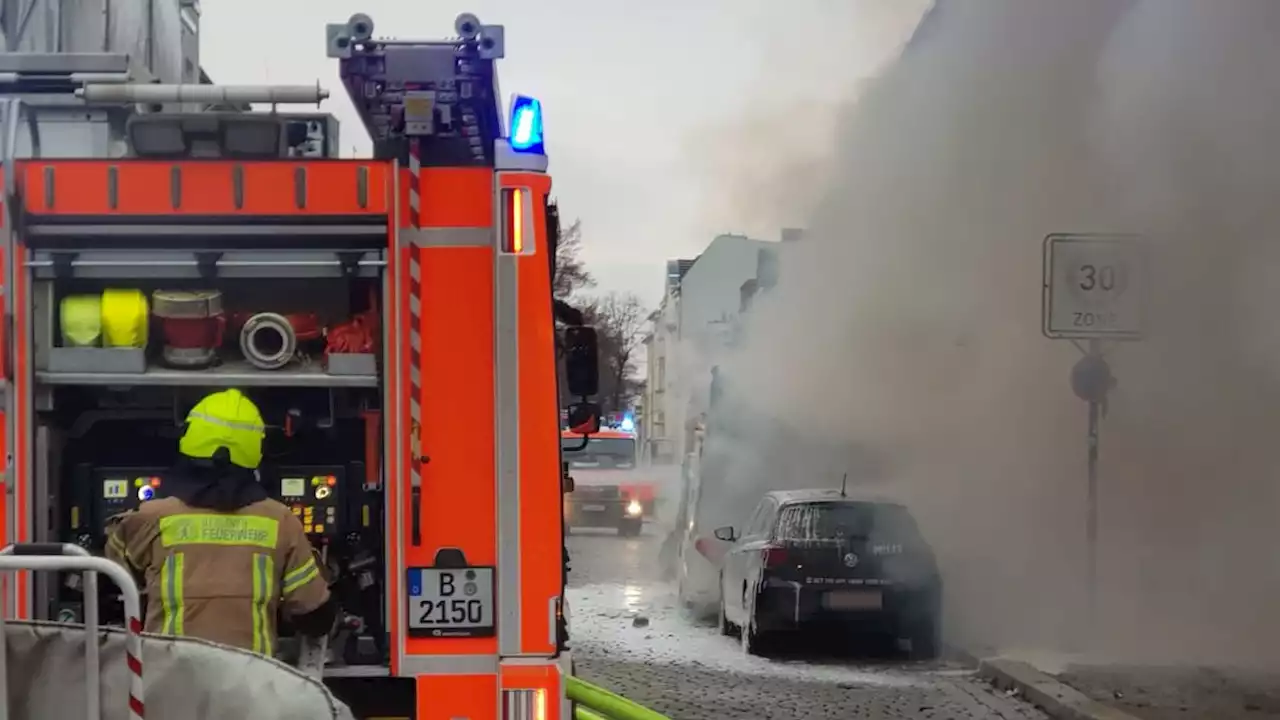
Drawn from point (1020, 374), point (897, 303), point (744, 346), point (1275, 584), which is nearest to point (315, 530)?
point (1275, 584)

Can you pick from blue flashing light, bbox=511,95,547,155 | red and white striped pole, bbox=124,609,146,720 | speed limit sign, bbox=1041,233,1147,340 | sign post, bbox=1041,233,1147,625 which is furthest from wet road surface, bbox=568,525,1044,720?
red and white striped pole, bbox=124,609,146,720

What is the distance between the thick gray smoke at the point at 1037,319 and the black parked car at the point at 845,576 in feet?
4.48

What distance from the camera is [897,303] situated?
61.2ft

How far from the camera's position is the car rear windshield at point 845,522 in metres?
12.1

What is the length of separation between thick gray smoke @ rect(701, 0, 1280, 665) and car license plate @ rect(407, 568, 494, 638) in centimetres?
875

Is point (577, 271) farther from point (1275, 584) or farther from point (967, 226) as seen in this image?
point (1275, 584)

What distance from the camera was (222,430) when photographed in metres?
4.08

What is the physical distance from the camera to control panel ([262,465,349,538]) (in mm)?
4496

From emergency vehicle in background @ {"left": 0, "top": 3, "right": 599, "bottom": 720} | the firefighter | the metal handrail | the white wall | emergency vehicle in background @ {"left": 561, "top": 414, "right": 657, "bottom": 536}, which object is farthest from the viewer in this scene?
emergency vehicle in background @ {"left": 561, "top": 414, "right": 657, "bottom": 536}

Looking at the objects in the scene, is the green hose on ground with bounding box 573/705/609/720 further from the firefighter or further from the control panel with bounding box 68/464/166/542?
the control panel with bounding box 68/464/166/542

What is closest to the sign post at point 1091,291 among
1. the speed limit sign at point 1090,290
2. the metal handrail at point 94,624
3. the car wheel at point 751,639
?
the speed limit sign at point 1090,290

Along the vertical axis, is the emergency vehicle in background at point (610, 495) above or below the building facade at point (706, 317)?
below

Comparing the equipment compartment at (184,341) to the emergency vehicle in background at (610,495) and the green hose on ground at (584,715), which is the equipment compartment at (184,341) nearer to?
the green hose on ground at (584,715)

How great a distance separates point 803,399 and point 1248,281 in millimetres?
8227
